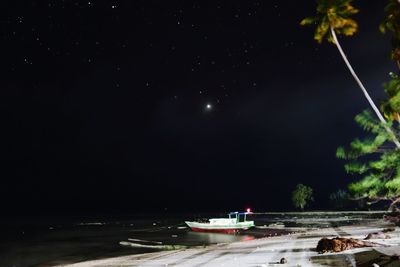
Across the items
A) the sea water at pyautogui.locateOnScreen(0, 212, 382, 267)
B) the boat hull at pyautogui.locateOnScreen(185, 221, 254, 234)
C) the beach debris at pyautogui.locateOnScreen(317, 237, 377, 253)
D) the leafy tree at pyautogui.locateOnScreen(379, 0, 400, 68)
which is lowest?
the sea water at pyautogui.locateOnScreen(0, 212, 382, 267)

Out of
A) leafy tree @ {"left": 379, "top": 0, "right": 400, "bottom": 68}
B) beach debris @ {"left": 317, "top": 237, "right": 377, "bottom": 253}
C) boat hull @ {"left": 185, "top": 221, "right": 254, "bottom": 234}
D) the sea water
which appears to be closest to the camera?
leafy tree @ {"left": 379, "top": 0, "right": 400, "bottom": 68}

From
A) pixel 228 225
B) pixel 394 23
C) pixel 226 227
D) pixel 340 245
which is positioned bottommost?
pixel 226 227

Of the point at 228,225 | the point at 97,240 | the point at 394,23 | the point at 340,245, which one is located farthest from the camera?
the point at 228,225

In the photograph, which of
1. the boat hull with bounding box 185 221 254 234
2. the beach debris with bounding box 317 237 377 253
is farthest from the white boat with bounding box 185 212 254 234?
the beach debris with bounding box 317 237 377 253

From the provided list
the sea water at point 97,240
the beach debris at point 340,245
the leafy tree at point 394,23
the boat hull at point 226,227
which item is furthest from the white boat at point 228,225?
the leafy tree at point 394,23

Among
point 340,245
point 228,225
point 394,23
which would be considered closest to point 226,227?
point 228,225

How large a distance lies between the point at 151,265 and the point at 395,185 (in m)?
19.1

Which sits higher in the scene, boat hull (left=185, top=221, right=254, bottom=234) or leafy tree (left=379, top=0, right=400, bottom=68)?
leafy tree (left=379, top=0, right=400, bottom=68)

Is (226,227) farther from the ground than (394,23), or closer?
closer

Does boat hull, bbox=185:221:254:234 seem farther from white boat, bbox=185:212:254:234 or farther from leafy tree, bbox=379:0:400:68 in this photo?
leafy tree, bbox=379:0:400:68

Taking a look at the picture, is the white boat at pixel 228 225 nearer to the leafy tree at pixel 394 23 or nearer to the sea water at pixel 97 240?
the sea water at pixel 97 240

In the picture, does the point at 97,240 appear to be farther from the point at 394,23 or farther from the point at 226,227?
the point at 394,23

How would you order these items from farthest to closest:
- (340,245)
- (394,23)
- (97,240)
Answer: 1. (97,240)
2. (340,245)
3. (394,23)

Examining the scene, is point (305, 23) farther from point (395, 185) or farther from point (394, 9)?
point (395, 185)
